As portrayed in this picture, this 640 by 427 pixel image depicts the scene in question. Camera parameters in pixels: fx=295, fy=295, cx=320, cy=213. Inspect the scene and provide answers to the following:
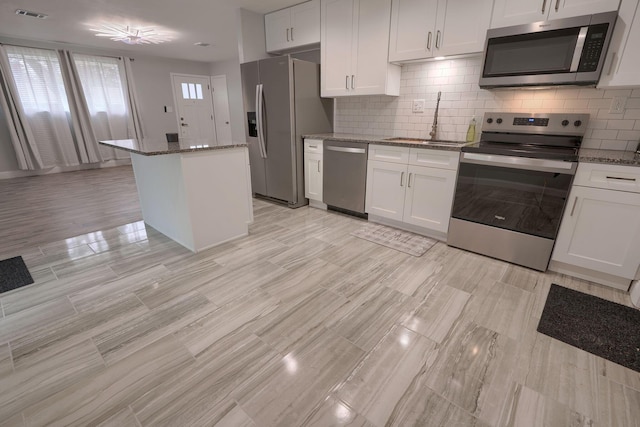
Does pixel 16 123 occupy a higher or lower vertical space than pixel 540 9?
lower

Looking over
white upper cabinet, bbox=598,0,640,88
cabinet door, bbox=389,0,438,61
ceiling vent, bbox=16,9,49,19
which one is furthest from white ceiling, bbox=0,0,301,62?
white upper cabinet, bbox=598,0,640,88

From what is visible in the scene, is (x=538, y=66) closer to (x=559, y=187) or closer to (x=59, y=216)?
(x=559, y=187)

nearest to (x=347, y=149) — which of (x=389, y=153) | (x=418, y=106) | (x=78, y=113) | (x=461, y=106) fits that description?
(x=389, y=153)

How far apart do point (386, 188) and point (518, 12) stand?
66.9 inches

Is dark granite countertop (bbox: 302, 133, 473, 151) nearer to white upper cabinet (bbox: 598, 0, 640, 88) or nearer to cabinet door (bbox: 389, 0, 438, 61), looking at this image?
cabinet door (bbox: 389, 0, 438, 61)

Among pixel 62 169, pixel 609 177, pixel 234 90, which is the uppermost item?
pixel 234 90

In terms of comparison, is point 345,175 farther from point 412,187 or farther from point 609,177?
point 609,177

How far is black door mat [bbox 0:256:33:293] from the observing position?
213 cm

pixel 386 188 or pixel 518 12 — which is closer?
pixel 518 12

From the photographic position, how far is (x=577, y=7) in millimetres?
1983

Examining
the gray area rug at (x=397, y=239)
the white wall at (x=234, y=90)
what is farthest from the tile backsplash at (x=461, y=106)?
the white wall at (x=234, y=90)

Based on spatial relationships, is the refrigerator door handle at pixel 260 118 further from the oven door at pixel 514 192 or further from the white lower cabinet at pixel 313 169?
the oven door at pixel 514 192

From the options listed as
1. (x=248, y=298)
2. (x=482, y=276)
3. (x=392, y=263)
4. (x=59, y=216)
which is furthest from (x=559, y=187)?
(x=59, y=216)

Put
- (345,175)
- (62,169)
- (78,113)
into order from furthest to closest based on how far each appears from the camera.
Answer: (62,169)
(78,113)
(345,175)
